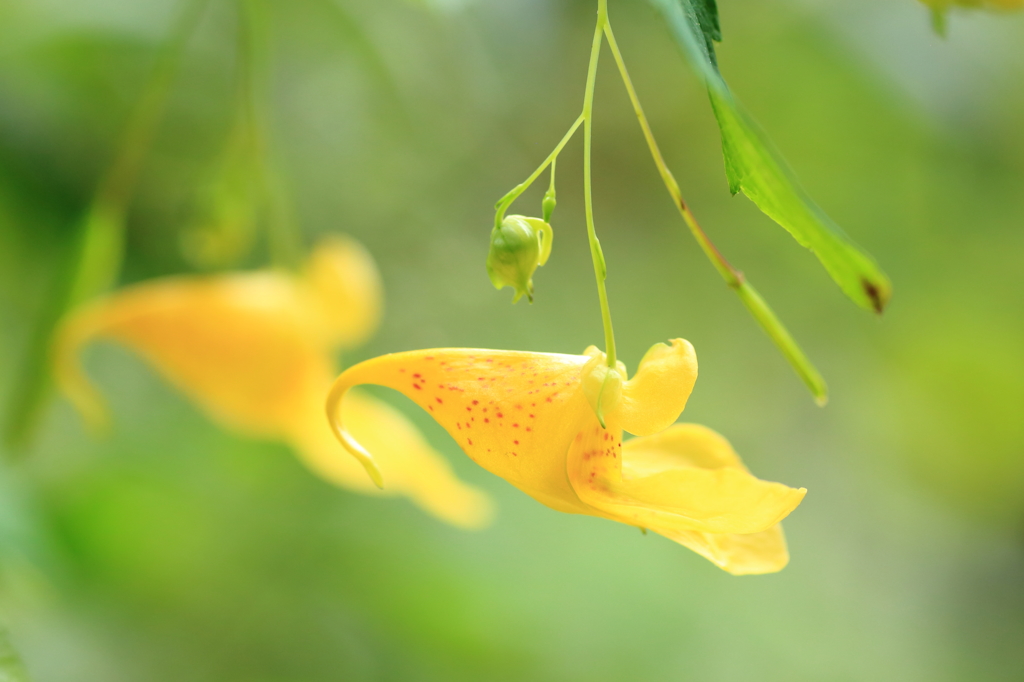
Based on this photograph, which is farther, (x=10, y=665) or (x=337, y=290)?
(x=337, y=290)

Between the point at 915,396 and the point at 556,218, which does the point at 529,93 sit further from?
the point at 915,396

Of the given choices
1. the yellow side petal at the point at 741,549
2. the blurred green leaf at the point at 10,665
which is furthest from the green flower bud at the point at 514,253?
the blurred green leaf at the point at 10,665

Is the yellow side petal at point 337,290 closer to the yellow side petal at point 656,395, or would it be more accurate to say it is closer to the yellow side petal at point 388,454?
the yellow side petal at point 388,454

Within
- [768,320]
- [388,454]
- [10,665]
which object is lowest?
[388,454]

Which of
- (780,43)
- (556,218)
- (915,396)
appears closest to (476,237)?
(556,218)

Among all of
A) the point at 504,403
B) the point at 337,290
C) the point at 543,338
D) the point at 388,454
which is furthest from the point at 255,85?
the point at 543,338

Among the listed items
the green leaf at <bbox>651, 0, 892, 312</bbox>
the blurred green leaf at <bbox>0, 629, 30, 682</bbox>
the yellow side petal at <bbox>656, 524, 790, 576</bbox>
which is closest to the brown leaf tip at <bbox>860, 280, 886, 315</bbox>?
the green leaf at <bbox>651, 0, 892, 312</bbox>

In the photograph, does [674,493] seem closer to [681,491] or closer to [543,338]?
[681,491]
